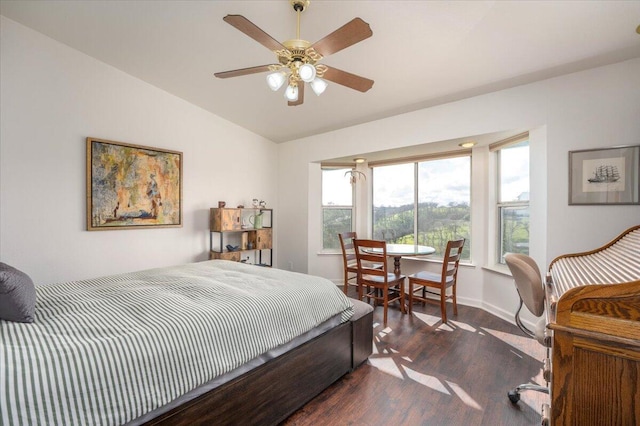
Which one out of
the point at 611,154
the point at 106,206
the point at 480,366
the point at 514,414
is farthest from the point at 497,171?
the point at 106,206

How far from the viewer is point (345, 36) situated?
1.71m

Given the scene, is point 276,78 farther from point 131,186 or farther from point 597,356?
point 131,186

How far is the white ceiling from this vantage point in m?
2.12

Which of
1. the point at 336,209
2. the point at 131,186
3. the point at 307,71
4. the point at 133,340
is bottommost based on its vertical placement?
the point at 133,340

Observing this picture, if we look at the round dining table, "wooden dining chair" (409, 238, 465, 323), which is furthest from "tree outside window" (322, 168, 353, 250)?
"wooden dining chair" (409, 238, 465, 323)

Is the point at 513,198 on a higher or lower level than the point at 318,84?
lower

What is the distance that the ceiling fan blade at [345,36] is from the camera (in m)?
1.60

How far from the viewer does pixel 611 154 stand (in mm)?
2508

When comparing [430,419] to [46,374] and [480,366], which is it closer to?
[480,366]

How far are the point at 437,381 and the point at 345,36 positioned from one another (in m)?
2.48

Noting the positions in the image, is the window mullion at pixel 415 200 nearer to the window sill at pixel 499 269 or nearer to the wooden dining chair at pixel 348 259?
the wooden dining chair at pixel 348 259

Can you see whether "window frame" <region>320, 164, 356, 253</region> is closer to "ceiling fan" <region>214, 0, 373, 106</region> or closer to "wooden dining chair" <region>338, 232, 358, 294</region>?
"wooden dining chair" <region>338, 232, 358, 294</region>

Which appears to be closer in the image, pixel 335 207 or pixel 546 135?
pixel 546 135

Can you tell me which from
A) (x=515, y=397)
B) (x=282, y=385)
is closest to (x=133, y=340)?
(x=282, y=385)
